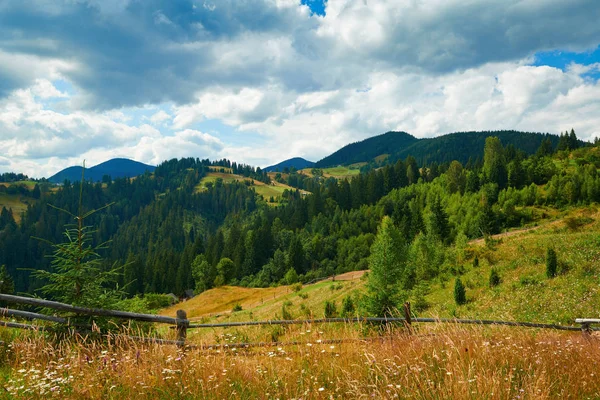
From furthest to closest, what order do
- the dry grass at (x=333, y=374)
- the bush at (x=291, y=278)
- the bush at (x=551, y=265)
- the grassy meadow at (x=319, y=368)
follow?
the bush at (x=291, y=278) < the bush at (x=551, y=265) < the grassy meadow at (x=319, y=368) < the dry grass at (x=333, y=374)

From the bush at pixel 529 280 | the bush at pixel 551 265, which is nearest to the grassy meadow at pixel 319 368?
the bush at pixel 529 280

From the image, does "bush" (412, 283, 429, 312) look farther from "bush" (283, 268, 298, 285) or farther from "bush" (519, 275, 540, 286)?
"bush" (283, 268, 298, 285)

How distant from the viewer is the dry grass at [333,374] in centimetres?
453

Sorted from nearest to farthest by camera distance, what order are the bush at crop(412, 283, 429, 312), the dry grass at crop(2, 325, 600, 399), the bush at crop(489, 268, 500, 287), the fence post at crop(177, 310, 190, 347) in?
the dry grass at crop(2, 325, 600, 399) < the fence post at crop(177, 310, 190, 347) < the bush at crop(412, 283, 429, 312) < the bush at crop(489, 268, 500, 287)

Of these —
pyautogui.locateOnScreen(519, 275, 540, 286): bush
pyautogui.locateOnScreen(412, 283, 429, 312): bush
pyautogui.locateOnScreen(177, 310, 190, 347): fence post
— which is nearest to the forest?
pyautogui.locateOnScreen(412, 283, 429, 312): bush

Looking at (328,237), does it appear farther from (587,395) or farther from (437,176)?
(587,395)

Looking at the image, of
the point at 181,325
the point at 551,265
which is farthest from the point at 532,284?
the point at 181,325

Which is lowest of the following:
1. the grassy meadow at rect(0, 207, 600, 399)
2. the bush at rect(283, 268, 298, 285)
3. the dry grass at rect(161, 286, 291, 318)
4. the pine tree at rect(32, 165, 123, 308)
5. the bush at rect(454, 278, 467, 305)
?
the dry grass at rect(161, 286, 291, 318)

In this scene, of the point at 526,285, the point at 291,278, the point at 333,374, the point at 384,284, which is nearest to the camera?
the point at 333,374

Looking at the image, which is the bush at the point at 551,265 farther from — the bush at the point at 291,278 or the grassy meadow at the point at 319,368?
the bush at the point at 291,278

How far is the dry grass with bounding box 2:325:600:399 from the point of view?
14.9 feet

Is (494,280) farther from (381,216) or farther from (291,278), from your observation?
(381,216)

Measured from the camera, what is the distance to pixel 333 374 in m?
5.32

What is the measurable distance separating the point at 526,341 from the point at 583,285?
87.3ft
